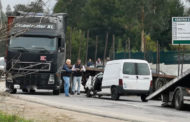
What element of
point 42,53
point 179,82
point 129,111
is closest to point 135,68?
point 42,53

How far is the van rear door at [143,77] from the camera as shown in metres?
28.2

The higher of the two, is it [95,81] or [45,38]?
[45,38]

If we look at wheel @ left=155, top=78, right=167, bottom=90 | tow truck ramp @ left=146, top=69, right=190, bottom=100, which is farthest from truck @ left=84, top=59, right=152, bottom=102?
tow truck ramp @ left=146, top=69, right=190, bottom=100

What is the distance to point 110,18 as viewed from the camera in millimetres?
120000

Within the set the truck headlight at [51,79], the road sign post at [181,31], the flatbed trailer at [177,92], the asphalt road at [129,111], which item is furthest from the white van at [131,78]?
the road sign post at [181,31]

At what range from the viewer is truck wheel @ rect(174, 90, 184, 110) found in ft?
69.5

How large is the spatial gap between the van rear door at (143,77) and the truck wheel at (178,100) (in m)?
6.00

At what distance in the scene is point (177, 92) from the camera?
21.9 m

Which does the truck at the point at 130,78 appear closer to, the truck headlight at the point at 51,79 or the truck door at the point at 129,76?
the truck door at the point at 129,76

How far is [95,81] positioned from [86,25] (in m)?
90.2

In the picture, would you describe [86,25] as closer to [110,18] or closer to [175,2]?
[110,18]

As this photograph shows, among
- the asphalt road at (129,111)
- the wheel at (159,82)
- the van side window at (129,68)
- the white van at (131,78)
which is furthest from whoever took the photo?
the wheel at (159,82)

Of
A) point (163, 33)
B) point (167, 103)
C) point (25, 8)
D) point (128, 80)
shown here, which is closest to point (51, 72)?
point (128, 80)

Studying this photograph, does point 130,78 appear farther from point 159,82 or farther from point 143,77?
point 159,82
